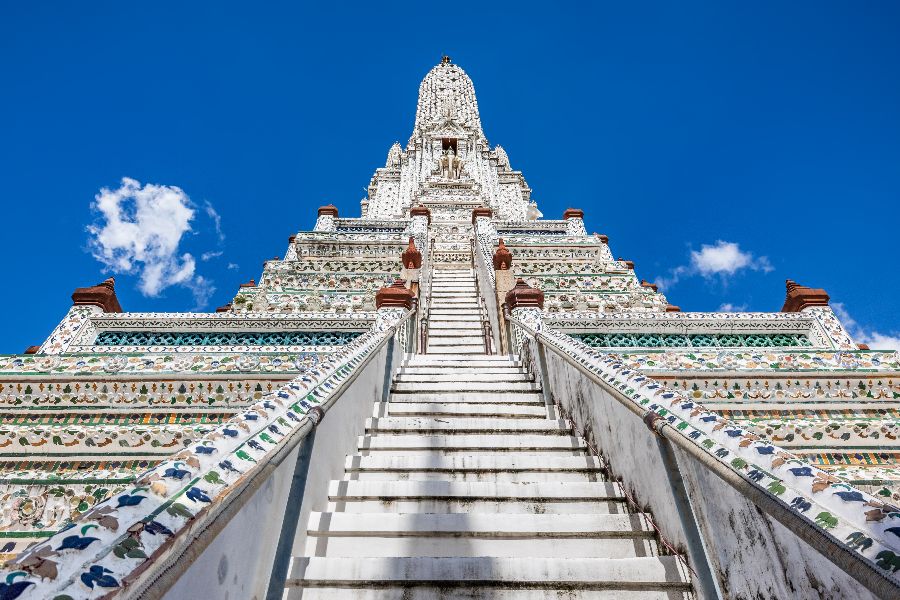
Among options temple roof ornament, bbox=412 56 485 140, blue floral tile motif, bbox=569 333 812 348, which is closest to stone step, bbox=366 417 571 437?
blue floral tile motif, bbox=569 333 812 348

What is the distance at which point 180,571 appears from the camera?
120 cm

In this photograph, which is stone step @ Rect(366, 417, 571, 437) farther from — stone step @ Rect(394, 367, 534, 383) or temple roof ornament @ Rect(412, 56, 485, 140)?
temple roof ornament @ Rect(412, 56, 485, 140)

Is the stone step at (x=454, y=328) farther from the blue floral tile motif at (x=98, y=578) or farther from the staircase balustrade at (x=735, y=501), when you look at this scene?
the blue floral tile motif at (x=98, y=578)

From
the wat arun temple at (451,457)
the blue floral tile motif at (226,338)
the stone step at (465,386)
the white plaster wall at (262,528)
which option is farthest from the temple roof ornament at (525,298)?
the white plaster wall at (262,528)

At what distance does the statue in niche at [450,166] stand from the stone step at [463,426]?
19.2 metres

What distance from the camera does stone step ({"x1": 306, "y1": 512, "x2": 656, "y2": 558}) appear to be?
2.49 meters

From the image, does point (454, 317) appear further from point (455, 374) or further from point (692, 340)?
point (692, 340)

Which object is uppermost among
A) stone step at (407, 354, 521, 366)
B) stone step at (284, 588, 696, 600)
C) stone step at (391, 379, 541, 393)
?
stone step at (407, 354, 521, 366)

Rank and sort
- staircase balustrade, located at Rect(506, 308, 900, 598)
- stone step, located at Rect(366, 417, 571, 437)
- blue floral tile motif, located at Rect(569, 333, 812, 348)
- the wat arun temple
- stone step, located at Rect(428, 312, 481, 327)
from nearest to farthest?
staircase balustrade, located at Rect(506, 308, 900, 598) → the wat arun temple → stone step, located at Rect(366, 417, 571, 437) → blue floral tile motif, located at Rect(569, 333, 812, 348) → stone step, located at Rect(428, 312, 481, 327)

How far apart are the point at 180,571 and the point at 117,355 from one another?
4811 millimetres

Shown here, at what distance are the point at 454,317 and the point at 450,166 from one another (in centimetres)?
1493

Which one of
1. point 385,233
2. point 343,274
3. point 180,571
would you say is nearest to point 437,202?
point 385,233

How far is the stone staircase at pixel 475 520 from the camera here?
2215 millimetres

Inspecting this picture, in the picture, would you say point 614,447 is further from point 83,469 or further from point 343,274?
point 343,274
